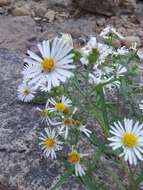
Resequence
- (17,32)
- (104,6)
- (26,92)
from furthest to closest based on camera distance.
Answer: (104,6), (17,32), (26,92)

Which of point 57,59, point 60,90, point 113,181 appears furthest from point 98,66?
point 57,59

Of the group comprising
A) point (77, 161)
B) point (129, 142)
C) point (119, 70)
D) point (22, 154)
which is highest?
point (119, 70)

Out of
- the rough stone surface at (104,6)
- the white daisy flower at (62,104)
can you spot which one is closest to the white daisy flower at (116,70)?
the white daisy flower at (62,104)

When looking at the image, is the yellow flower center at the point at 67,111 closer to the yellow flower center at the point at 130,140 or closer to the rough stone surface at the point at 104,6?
the yellow flower center at the point at 130,140

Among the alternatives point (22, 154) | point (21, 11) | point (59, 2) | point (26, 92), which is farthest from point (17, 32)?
point (22, 154)

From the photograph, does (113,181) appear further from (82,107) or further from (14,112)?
(14,112)

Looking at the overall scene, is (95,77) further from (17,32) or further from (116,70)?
(17,32)

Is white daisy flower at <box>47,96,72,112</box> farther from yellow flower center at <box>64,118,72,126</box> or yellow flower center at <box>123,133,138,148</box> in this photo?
yellow flower center at <box>123,133,138,148</box>
